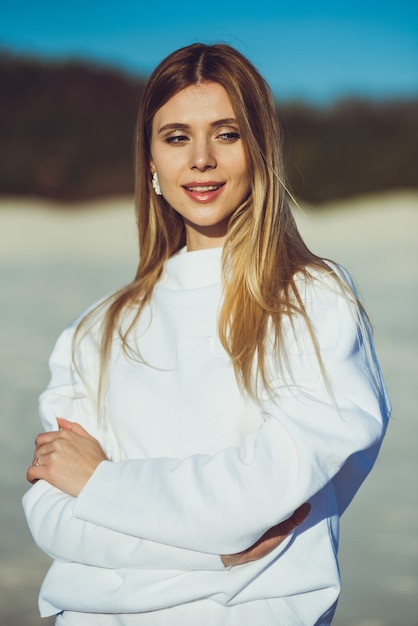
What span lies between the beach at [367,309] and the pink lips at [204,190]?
898 millimetres

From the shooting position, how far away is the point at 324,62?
613 cm

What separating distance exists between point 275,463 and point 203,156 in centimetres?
54

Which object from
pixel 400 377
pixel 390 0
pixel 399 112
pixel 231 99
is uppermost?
pixel 390 0

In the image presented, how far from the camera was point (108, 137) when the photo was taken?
6.63m

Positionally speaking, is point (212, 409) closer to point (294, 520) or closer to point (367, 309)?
point (294, 520)

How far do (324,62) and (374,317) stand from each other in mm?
1664

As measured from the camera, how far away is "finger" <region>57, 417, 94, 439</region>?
66.8 inches

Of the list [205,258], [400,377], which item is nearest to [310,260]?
[205,258]

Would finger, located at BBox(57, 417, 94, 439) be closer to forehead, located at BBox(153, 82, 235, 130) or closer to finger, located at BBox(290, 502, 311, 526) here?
finger, located at BBox(290, 502, 311, 526)

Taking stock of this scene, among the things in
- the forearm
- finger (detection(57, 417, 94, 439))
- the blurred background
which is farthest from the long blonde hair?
the blurred background

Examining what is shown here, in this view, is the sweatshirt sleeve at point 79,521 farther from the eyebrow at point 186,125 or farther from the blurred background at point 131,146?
the blurred background at point 131,146

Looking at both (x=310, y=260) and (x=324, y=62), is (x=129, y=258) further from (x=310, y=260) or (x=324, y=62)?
(x=310, y=260)

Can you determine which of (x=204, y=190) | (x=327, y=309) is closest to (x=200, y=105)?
(x=204, y=190)

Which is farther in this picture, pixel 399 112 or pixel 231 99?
pixel 399 112
